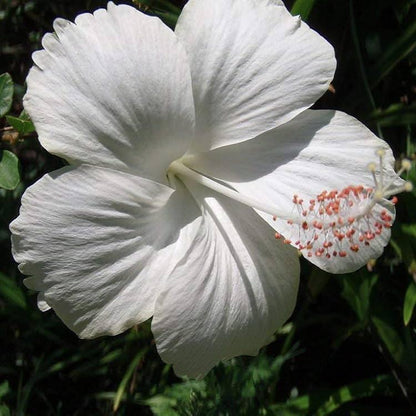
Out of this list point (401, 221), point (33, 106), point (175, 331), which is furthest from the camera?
point (401, 221)

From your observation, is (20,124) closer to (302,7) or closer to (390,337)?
(302,7)

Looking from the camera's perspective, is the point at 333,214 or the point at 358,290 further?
the point at 358,290

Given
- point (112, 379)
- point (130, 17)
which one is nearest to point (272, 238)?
point (130, 17)

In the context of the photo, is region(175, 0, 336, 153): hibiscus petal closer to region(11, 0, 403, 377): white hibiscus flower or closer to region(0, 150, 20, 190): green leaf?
region(11, 0, 403, 377): white hibiscus flower

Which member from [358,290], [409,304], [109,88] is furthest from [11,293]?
[409,304]

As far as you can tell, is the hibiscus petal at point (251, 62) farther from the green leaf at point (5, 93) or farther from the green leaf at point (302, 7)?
the green leaf at point (5, 93)

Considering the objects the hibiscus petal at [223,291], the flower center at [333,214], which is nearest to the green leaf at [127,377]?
the hibiscus petal at [223,291]

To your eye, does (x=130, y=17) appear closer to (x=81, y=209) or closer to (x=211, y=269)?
(x=81, y=209)
